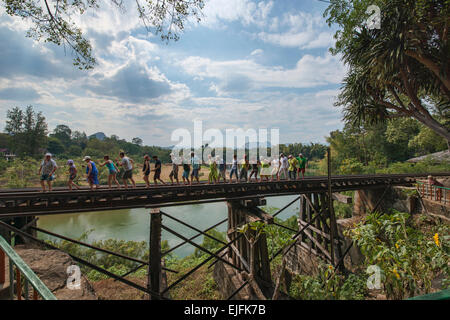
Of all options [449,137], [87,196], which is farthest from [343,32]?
[87,196]

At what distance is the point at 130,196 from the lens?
5.55 meters

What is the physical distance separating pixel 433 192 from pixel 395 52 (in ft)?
18.5

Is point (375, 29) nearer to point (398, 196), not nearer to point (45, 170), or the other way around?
point (398, 196)

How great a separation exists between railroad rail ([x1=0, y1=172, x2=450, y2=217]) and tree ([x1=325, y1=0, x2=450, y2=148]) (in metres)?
5.12

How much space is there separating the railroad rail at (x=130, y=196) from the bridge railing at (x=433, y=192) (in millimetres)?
3738

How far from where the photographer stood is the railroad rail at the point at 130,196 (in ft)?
15.5

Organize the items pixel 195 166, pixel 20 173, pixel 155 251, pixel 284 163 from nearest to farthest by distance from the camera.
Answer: pixel 155 251
pixel 195 166
pixel 284 163
pixel 20 173

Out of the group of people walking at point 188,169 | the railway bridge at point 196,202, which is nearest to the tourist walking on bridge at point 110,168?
the group of people walking at point 188,169

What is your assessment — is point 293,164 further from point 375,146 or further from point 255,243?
point 375,146

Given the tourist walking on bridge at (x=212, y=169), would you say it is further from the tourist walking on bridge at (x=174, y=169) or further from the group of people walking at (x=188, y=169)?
the tourist walking on bridge at (x=174, y=169)

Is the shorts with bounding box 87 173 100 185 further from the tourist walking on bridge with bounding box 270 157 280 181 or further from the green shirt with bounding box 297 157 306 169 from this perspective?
the green shirt with bounding box 297 157 306 169

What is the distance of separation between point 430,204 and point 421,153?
21.6 metres

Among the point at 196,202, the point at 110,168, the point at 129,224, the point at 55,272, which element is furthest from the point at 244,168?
the point at 129,224

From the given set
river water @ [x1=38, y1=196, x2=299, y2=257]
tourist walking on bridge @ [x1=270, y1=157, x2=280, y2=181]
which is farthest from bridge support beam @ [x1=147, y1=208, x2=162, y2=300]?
river water @ [x1=38, y1=196, x2=299, y2=257]
